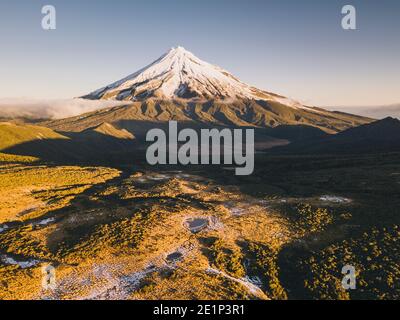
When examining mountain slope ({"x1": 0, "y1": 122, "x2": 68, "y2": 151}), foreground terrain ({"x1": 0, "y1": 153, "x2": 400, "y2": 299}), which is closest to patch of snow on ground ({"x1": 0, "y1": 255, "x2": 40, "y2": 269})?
foreground terrain ({"x1": 0, "y1": 153, "x2": 400, "y2": 299})

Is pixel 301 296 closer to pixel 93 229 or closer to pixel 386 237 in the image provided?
pixel 386 237

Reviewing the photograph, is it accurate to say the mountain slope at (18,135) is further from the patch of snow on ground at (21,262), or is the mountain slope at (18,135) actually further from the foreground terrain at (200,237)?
the patch of snow on ground at (21,262)

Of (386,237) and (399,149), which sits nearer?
(386,237)

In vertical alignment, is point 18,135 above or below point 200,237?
above

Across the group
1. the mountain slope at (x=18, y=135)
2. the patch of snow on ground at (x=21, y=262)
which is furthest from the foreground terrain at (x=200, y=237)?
the mountain slope at (x=18, y=135)

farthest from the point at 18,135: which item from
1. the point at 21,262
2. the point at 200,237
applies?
the point at 200,237

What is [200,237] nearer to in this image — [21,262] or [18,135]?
[21,262]

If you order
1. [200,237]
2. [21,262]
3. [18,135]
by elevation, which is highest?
[18,135]
